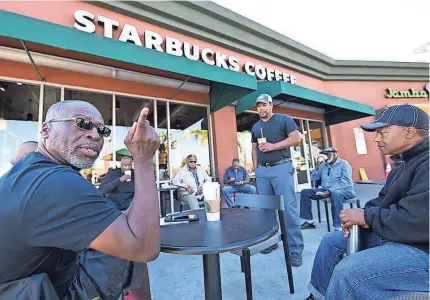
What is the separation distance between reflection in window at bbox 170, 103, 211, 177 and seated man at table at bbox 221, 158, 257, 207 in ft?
2.26

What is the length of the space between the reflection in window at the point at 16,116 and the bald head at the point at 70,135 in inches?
156

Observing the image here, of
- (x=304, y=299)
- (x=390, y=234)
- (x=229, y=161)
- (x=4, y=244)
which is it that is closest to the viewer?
(x=4, y=244)

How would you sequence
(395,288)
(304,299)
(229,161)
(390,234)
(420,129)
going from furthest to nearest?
(229,161), (304,299), (420,129), (390,234), (395,288)

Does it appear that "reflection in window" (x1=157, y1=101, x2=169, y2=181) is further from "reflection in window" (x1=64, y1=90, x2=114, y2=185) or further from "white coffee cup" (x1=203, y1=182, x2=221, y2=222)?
"white coffee cup" (x1=203, y1=182, x2=221, y2=222)

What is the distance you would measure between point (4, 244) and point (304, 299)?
6.55 ft

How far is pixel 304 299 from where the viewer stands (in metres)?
1.85

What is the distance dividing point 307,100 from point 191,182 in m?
4.49

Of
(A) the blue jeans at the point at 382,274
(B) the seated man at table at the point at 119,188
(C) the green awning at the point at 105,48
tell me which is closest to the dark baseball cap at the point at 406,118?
(A) the blue jeans at the point at 382,274

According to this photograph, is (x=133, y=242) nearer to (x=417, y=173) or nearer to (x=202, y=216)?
(x=202, y=216)

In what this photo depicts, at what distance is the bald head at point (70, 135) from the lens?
3.28ft

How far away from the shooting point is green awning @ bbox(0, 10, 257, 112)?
285 centimetres

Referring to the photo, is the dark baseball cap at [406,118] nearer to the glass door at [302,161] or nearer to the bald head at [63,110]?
the bald head at [63,110]

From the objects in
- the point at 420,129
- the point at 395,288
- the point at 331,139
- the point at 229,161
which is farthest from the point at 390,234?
the point at 331,139

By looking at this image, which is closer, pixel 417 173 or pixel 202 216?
pixel 417 173
